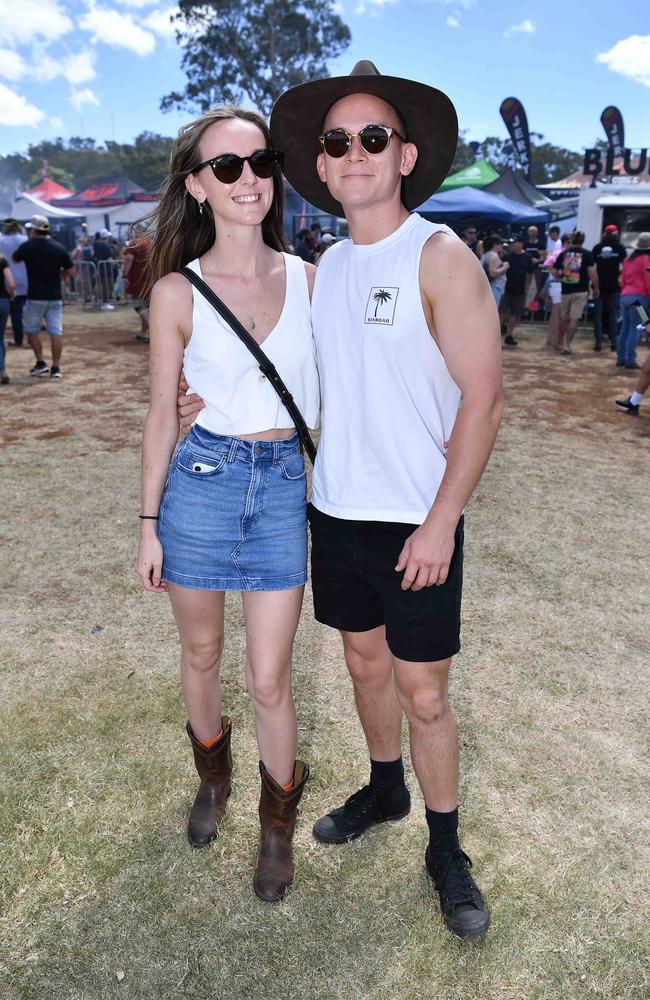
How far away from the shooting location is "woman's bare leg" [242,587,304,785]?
2156 millimetres

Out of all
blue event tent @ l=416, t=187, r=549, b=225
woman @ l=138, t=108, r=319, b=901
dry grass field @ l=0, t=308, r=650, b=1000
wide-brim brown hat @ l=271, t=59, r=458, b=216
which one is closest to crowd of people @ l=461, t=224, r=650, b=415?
blue event tent @ l=416, t=187, r=549, b=225

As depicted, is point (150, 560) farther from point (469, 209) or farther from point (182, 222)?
point (469, 209)

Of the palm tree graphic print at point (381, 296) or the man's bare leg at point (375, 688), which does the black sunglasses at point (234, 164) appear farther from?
the man's bare leg at point (375, 688)

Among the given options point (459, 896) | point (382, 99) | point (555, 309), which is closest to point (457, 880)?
point (459, 896)

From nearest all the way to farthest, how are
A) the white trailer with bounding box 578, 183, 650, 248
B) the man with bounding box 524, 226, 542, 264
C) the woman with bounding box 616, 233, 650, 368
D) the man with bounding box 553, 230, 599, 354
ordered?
1. the woman with bounding box 616, 233, 650, 368
2. the man with bounding box 553, 230, 599, 354
3. the white trailer with bounding box 578, 183, 650, 248
4. the man with bounding box 524, 226, 542, 264

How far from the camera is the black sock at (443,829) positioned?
2.24 metres

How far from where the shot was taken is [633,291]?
1049cm

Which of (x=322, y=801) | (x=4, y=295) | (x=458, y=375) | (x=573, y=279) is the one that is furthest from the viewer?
(x=573, y=279)

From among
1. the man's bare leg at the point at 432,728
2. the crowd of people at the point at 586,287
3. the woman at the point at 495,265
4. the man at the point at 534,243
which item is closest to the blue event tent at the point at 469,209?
the man at the point at 534,243

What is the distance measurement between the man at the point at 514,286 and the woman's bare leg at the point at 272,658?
12.5m

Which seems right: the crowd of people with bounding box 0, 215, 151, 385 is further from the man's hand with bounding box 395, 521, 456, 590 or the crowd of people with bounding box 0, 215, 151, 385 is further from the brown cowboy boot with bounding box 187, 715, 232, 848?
the man's hand with bounding box 395, 521, 456, 590

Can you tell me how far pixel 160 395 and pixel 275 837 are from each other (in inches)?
56.7

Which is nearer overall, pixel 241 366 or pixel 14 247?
pixel 241 366

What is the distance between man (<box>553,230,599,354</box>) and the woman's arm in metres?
11.0
